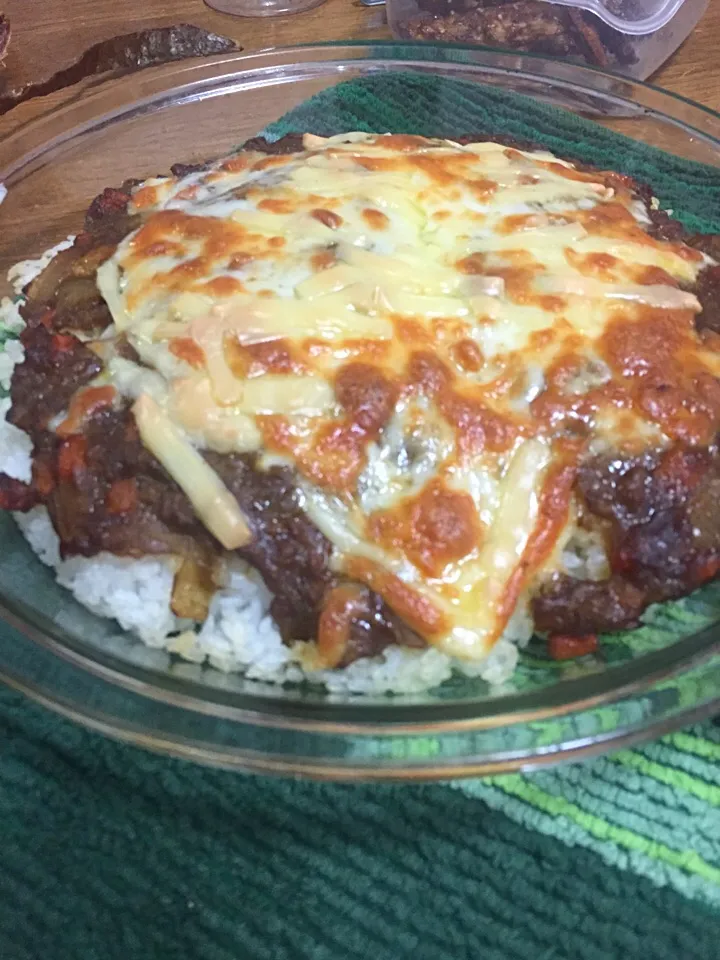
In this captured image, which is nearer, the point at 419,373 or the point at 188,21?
the point at 419,373

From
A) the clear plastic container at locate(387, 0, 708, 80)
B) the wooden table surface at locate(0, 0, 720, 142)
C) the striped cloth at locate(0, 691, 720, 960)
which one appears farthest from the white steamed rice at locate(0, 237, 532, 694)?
the clear plastic container at locate(387, 0, 708, 80)

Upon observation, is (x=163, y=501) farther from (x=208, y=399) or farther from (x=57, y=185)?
(x=57, y=185)

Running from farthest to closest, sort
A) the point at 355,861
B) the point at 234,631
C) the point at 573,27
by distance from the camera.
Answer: the point at 573,27 → the point at 234,631 → the point at 355,861

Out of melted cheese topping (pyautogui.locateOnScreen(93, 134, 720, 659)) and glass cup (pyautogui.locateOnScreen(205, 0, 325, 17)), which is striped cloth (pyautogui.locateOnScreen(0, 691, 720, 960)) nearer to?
melted cheese topping (pyautogui.locateOnScreen(93, 134, 720, 659))

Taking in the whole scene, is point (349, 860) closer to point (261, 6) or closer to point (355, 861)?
point (355, 861)

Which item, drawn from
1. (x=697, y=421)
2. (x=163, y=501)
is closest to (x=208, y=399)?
(x=163, y=501)

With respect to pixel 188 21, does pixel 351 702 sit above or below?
below

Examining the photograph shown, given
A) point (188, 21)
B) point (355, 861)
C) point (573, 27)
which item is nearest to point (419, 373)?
point (355, 861)
